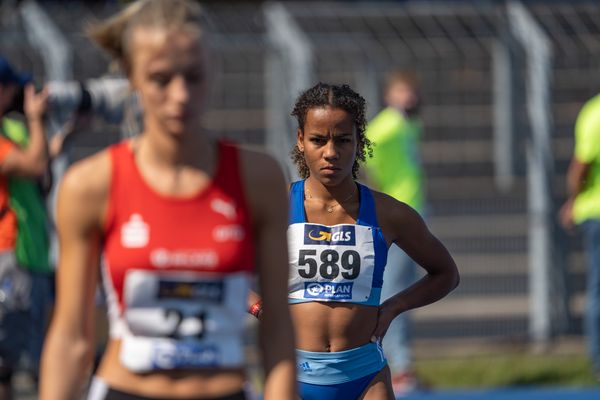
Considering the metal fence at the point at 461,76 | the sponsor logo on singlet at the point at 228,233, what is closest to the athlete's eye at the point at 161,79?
the sponsor logo on singlet at the point at 228,233

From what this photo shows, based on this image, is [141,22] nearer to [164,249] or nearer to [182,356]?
[164,249]

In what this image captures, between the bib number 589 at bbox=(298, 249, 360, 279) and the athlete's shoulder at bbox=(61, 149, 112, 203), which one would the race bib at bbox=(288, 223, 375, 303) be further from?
the athlete's shoulder at bbox=(61, 149, 112, 203)

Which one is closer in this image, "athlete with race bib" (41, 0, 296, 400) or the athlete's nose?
"athlete with race bib" (41, 0, 296, 400)

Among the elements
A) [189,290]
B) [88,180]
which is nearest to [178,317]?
[189,290]

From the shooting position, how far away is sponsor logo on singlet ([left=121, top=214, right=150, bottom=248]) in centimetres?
319

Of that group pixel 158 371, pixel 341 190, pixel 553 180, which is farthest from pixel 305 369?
pixel 553 180

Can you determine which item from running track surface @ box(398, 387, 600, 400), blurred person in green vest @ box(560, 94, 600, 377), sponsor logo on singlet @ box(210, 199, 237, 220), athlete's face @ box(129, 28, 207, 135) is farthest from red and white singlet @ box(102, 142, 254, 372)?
blurred person in green vest @ box(560, 94, 600, 377)

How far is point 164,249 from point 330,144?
219cm

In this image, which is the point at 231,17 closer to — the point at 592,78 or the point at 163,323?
the point at 592,78

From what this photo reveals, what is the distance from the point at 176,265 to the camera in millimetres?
3195

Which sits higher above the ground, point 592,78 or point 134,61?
point 592,78

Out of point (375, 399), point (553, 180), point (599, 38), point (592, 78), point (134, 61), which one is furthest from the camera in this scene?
point (592, 78)

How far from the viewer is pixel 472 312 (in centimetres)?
1177

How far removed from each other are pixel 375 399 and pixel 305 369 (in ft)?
0.98
